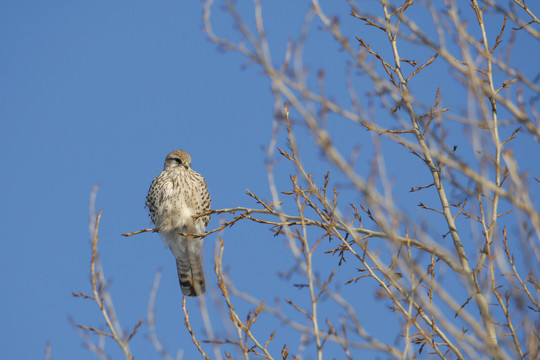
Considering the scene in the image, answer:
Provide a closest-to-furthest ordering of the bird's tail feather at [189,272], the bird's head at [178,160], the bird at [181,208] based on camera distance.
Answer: the bird at [181,208], the bird's tail feather at [189,272], the bird's head at [178,160]

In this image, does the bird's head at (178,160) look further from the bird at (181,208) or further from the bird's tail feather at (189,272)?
the bird's tail feather at (189,272)

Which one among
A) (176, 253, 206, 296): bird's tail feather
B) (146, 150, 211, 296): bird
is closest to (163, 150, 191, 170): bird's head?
(146, 150, 211, 296): bird

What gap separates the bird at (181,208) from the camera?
7.02 meters

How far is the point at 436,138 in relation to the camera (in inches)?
115

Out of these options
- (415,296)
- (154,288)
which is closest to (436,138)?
(415,296)

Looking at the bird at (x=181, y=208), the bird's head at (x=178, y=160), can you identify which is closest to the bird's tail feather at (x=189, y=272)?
the bird at (x=181, y=208)

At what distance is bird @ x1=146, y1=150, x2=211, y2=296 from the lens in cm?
702

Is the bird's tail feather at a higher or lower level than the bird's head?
lower

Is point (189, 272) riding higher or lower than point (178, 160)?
lower

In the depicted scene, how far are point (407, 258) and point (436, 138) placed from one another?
55 cm

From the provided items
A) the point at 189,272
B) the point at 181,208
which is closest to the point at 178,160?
the point at 181,208

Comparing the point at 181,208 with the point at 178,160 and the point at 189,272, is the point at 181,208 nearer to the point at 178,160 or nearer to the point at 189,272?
the point at 178,160

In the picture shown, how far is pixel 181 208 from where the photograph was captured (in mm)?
7016

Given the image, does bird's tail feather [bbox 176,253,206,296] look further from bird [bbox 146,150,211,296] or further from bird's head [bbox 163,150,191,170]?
bird's head [bbox 163,150,191,170]
